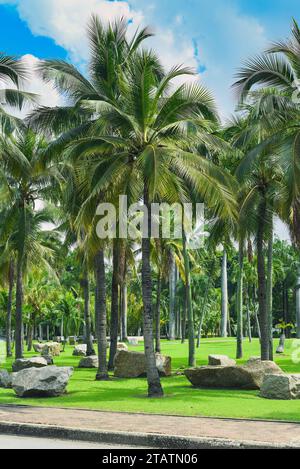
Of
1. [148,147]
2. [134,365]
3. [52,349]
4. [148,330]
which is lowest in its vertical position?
[52,349]

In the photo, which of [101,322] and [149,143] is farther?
[101,322]

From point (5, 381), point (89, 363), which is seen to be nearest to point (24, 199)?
point (89, 363)

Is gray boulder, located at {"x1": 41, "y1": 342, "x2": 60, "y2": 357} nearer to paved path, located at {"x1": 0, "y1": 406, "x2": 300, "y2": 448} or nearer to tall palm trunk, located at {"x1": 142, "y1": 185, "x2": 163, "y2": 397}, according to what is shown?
tall palm trunk, located at {"x1": 142, "y1": 185, "x2": 163, "y2": 397}

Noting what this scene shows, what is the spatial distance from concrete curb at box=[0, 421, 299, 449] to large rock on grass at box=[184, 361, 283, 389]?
26.3ft

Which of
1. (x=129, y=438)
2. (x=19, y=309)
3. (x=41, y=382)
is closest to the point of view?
(x=129, y=438)

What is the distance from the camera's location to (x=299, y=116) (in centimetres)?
1880

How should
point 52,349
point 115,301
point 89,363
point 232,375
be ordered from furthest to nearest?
point 52,349, point 89,363, point 115,301, point 232,375

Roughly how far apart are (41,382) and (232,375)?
18.0ft

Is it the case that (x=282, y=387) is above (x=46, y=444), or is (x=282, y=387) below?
above

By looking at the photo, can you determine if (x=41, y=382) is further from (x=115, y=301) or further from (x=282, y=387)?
(x=115, y=301)

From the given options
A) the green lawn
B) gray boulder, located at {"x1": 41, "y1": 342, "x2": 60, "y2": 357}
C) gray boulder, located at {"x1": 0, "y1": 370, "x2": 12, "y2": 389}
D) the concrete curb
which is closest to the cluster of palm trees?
the green lawn

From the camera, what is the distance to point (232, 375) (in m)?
18.2
